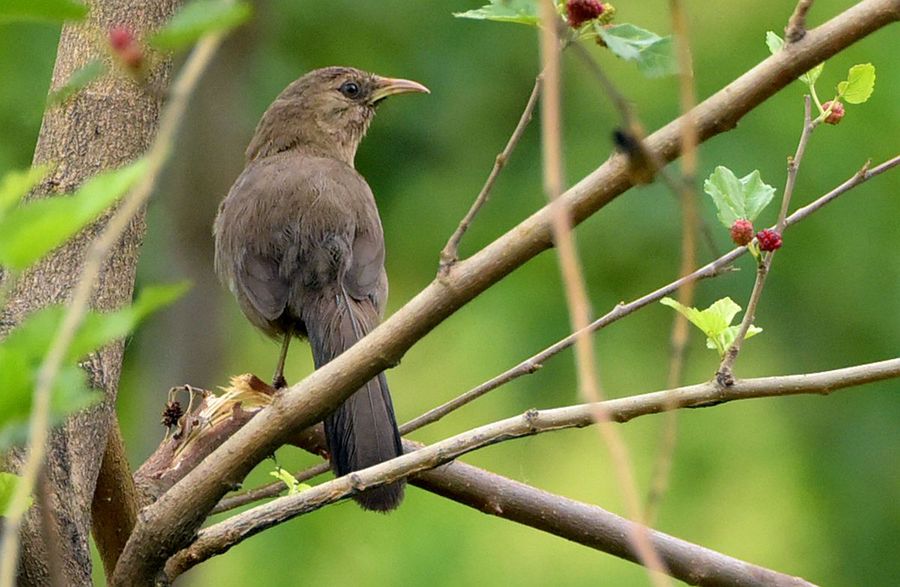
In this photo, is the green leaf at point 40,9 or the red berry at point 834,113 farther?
the red berry at point 834,113

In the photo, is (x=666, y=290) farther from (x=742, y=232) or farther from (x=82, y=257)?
(x=82, y=257)

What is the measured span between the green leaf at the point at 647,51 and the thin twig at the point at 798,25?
0.56ft

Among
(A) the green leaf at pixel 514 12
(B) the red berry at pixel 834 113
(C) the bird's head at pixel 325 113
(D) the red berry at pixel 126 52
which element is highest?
(C) the bird's head at pixel 325 113

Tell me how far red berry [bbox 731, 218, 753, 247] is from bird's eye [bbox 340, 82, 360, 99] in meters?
3.54

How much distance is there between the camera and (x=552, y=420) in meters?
2.45

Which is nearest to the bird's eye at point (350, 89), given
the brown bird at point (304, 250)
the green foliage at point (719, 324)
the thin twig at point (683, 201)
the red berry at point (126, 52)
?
the brown bird at point (304, 250)

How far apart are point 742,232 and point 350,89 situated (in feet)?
11.8

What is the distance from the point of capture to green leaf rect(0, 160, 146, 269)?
100cm

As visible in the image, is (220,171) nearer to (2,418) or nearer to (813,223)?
(813,223)

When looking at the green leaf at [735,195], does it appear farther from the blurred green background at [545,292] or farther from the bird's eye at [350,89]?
the blurred green background at [545,292]

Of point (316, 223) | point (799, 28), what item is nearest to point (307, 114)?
point (316, 223)

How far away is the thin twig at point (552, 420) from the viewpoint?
2.36 metres

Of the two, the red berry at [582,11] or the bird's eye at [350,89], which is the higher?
the bird's eye at [350,89]

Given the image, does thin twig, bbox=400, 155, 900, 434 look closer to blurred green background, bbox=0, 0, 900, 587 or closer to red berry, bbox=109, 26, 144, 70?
red berry, bbox=109, 26, 144, 70
